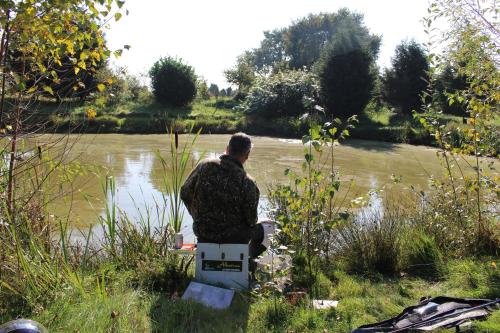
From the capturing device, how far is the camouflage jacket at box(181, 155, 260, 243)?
3533 millimetres

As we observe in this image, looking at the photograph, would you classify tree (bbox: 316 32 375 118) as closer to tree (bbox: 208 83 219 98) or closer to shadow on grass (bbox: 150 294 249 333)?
tree (bbox: 208 83 219 98)

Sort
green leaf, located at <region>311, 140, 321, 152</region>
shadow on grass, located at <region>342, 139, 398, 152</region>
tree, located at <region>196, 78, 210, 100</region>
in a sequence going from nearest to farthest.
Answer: green leaf, located at <region>311, 140, 321, 152</region> → shadow on grass, located at <region>342, 139, 398, 152</region> → tree, located at <region>196, 78, 210, 100</region>

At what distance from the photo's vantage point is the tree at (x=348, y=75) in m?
22.0

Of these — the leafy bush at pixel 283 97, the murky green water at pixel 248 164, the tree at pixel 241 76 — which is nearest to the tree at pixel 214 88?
the tree at pixel 241 76

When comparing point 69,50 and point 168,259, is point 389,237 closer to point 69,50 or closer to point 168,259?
point 168,259

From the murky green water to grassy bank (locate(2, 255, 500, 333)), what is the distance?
267 centimetres

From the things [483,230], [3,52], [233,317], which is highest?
[3,52]

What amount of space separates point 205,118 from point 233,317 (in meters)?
22.1

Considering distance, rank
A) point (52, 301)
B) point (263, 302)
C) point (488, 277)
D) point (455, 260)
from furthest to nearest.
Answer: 1. point (455, 260)
2. point (488, 277)
3. point (263, 302)
4. point (52, 301)

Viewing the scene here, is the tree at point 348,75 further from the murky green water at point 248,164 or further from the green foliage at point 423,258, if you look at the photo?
the green foliage at point 423,258

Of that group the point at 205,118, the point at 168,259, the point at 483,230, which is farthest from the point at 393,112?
the point at 168,259

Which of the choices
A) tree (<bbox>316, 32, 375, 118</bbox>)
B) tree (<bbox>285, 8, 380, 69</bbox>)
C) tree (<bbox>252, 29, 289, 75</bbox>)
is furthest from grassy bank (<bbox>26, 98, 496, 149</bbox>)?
tree (<bbox>252, 29, 289, 75</bbox>)

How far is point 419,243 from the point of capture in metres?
4.38

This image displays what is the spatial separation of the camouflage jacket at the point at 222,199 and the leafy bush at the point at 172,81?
25121mm
